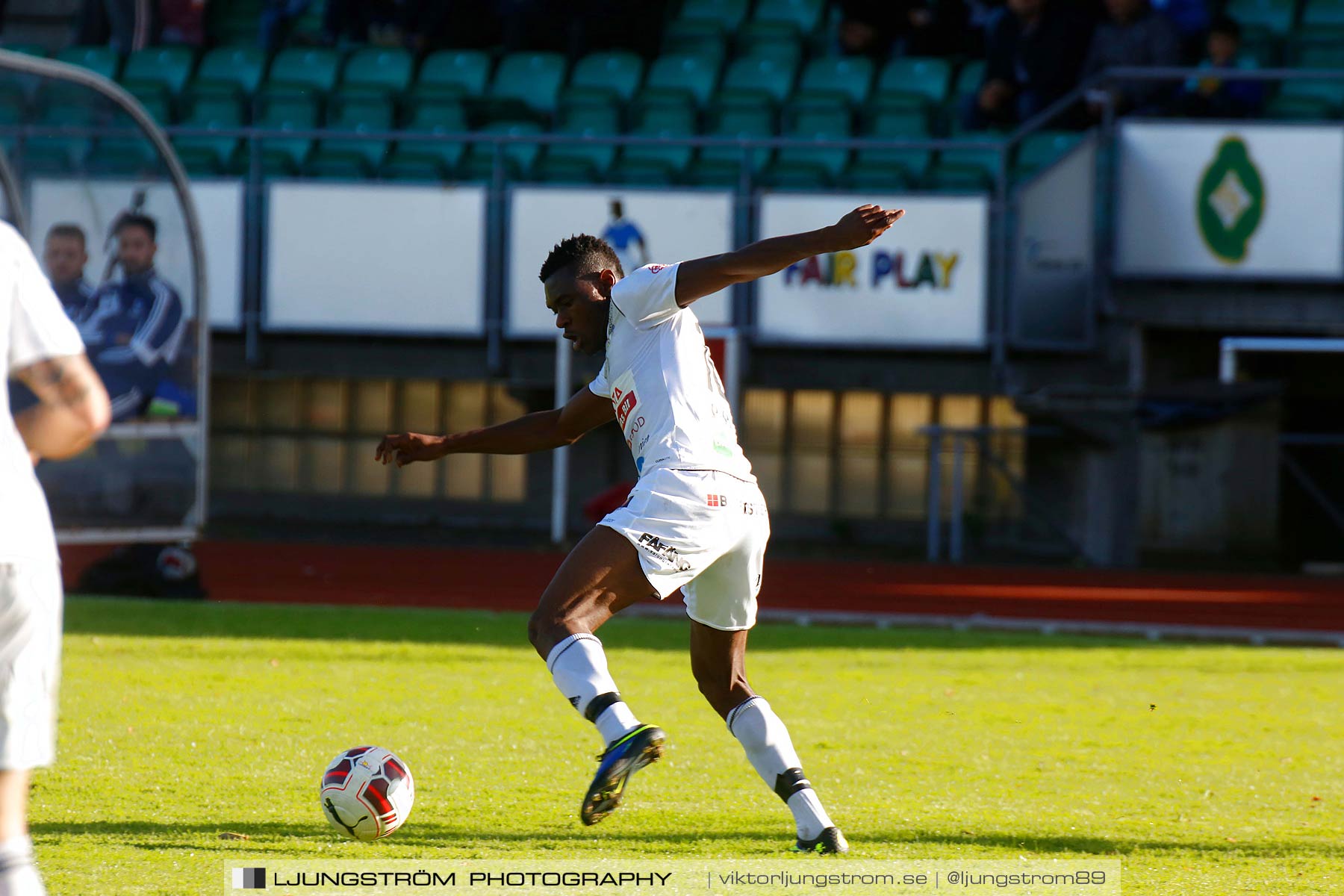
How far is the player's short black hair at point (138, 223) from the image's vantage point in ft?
40.3

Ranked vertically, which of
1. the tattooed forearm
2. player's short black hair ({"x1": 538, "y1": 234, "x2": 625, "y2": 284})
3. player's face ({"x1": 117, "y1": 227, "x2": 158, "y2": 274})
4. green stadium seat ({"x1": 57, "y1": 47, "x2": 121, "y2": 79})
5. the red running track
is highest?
green stadium seat ({"x1": 57, "y1": 47, "x2": 121, "y2": 79})

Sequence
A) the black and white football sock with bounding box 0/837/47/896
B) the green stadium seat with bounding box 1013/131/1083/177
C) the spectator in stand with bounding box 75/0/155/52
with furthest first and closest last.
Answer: the spectator in stand with bounding box 75/0/155/52 < the green stadium seat with bounding box 1013/131/1083/177 < the black and white football sock with bounding box 0/837/47/896

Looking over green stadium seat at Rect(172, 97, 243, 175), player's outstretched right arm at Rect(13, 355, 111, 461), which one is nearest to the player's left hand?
player's outstretched right arm at Rect(13, 355, 111, 461)

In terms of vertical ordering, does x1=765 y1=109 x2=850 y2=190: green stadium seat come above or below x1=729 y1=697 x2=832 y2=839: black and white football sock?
above

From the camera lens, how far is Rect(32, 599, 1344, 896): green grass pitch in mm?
4922

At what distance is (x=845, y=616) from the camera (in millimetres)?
12055

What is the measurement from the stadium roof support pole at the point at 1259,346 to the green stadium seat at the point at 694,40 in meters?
6.70

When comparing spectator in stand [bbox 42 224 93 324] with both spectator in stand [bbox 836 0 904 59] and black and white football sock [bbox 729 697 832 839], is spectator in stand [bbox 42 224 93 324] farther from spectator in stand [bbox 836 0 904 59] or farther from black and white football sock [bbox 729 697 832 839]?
spectator in stand [bbox 836 0 904 59]

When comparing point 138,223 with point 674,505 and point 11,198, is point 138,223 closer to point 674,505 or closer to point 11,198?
point 11,198

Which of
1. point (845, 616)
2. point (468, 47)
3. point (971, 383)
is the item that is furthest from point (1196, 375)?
point (468, 47)

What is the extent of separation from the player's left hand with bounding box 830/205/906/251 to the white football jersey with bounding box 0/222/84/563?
200 cm

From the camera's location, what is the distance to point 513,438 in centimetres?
523

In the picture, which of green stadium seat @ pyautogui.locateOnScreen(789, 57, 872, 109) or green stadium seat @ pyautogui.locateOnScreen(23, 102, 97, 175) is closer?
green stadium seat @ pyautogui.locateOnScreen(23, 102, 97, 175)

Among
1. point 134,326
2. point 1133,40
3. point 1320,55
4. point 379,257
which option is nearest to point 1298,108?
point 1133,40
